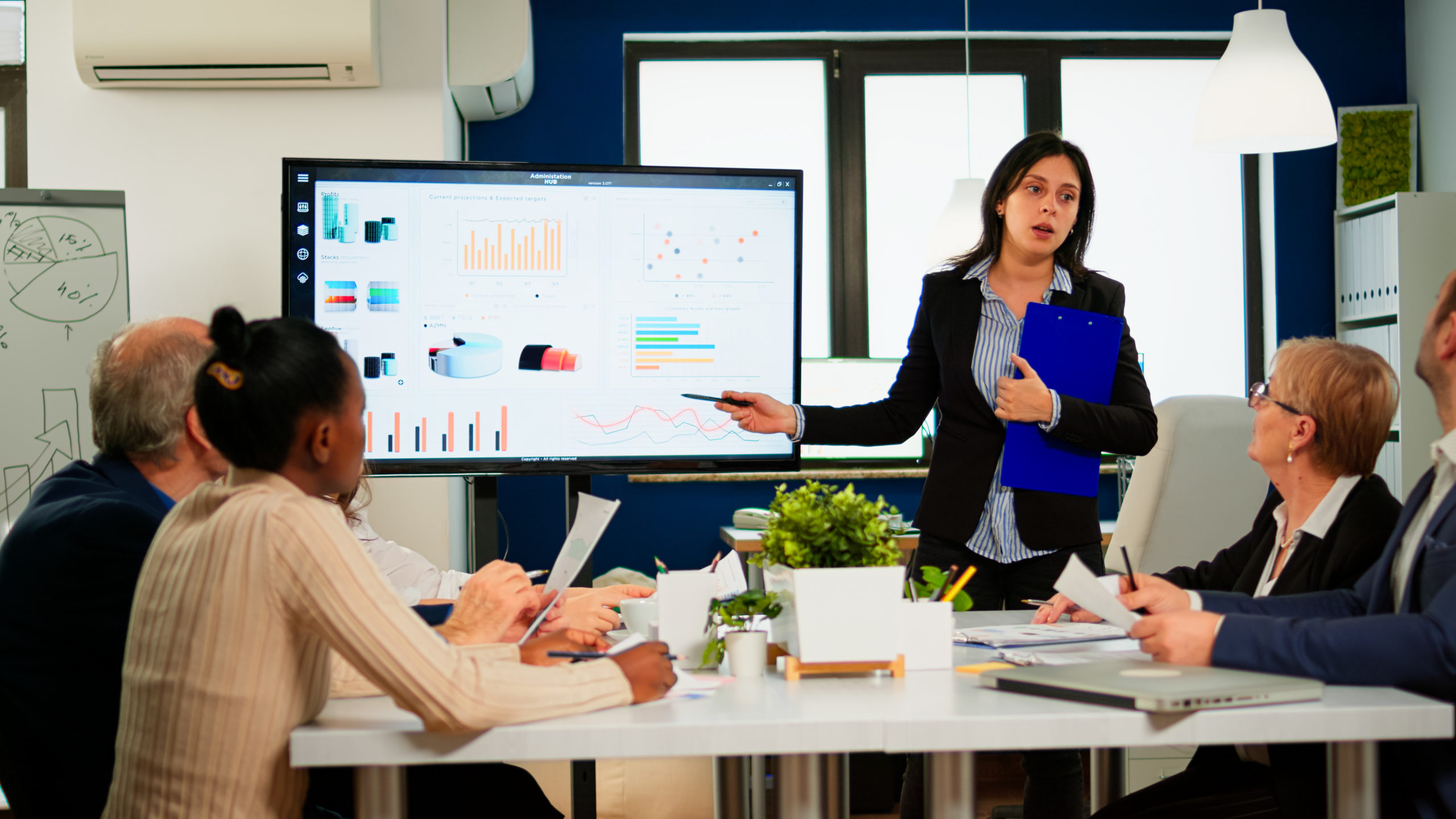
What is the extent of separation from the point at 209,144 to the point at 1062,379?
101 inches

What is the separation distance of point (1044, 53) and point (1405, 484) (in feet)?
7.52

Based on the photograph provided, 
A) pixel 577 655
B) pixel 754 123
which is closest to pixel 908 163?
pixel 754 123

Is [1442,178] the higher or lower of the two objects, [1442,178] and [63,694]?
the higher

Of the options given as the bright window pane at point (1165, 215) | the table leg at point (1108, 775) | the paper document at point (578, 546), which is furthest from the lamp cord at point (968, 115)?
the paper document at point (578, 546)

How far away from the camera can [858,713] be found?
104 centimetres

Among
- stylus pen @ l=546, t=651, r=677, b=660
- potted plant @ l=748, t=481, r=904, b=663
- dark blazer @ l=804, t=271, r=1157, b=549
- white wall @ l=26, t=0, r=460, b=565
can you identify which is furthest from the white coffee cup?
white wall @ l=26, t=0, r=460, b=565

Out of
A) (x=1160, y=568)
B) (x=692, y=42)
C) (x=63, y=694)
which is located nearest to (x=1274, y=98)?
(x=1160, y=568)

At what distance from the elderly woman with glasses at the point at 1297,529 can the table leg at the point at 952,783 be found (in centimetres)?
43

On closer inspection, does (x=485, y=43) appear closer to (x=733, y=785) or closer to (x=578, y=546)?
(x=578, y=546)

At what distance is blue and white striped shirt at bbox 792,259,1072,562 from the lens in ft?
6.35

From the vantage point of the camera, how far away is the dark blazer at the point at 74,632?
49.5 inches

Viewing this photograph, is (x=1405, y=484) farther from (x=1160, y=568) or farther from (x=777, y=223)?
(x=777, y=223)

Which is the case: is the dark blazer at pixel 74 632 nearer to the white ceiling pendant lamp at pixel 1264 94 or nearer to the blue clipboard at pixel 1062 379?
the blue clipboard at pixel 1062 379

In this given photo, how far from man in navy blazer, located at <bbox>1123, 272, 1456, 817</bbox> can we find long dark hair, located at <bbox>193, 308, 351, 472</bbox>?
0.91 metres
